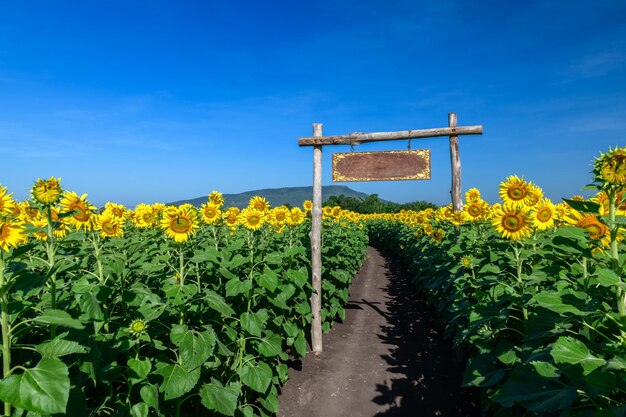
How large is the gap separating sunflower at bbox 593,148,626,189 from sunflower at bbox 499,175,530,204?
251 centimetres

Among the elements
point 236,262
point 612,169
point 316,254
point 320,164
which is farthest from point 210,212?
point 612,169

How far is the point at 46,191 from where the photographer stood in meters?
2.61

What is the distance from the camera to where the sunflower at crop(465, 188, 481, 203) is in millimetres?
6262

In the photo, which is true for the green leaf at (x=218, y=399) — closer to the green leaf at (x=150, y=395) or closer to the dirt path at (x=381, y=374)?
the green leaf at (x=150, y=395)

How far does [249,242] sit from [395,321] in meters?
5.19

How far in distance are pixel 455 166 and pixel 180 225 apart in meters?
4.85

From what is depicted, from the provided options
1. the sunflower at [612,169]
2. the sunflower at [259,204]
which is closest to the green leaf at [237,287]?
the sunflower at [259,204]

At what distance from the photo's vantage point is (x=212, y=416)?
3721 mm

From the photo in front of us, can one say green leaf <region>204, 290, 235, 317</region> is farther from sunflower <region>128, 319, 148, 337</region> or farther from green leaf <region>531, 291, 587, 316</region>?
green leaf <region>531, 291, 587, 316</region>

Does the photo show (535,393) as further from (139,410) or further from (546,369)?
(139,410)

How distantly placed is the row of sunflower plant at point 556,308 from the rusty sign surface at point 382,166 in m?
1.46

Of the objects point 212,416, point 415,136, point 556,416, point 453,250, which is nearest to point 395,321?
point 453,250

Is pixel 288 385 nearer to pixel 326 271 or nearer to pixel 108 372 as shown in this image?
pixel 326 271

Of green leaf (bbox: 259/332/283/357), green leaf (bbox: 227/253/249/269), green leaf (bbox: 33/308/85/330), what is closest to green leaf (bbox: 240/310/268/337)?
green leaf (bbox: 259/332/283/357)
